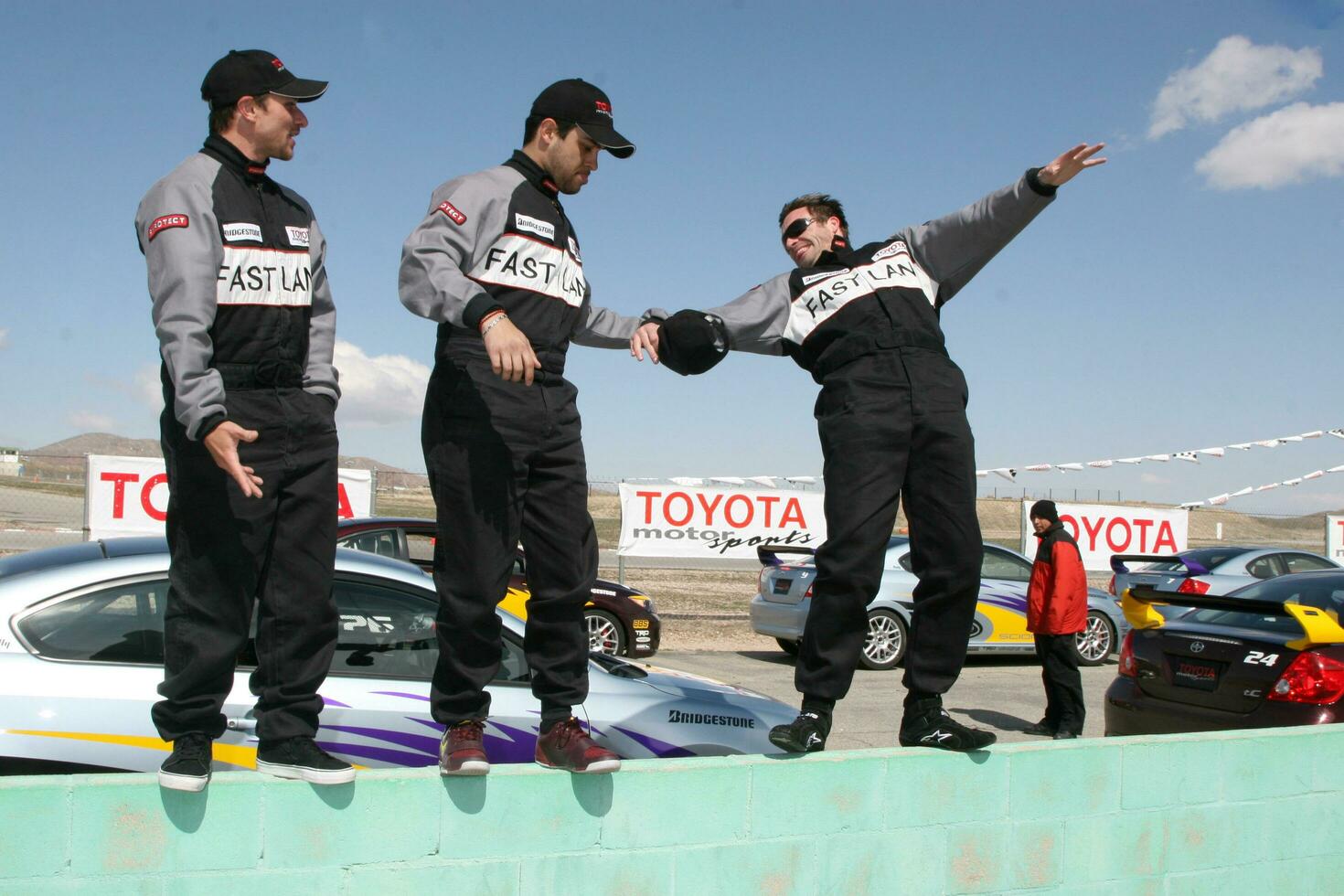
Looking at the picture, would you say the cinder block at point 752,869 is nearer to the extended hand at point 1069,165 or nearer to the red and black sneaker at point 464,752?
the red and black sneaker at point 464,752

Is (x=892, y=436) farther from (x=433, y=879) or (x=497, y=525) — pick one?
(x=433, y=879)

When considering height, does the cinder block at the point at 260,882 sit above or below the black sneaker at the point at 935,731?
below

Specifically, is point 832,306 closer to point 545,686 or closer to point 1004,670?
point 545,686

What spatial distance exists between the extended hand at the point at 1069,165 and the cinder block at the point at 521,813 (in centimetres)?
214

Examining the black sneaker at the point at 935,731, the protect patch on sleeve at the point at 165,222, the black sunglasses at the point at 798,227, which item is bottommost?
the black sneaker at the point at 935,731

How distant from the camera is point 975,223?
3.44m

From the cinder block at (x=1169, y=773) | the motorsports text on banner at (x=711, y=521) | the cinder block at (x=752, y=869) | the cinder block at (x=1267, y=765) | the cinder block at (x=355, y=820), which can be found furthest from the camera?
the motorsports text on banner at (x=711, y=521)

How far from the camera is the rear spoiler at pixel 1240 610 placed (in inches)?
216

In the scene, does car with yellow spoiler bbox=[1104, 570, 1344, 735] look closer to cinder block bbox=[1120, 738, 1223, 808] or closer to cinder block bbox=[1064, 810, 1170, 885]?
cinder block bbox=[1120, 738, 1223, 808]

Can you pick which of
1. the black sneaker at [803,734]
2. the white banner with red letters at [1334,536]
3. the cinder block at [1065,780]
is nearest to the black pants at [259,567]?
the black sneaker at [803,734]

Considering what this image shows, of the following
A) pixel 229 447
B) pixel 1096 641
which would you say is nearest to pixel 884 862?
pixel 229 447

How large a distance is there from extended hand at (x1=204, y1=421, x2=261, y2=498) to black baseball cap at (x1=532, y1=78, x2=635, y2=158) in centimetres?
132

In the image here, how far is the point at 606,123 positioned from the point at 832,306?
35.7 inches

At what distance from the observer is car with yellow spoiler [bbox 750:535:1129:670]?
452 inches
